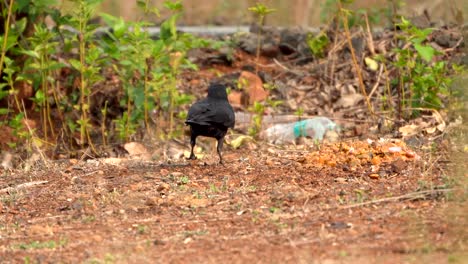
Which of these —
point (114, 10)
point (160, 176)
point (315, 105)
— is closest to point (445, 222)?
point (160, 176)

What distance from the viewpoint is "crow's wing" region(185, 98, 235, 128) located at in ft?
24.2

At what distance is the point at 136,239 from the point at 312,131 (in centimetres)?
422

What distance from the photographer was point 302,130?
9.52m

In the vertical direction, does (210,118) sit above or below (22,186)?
above

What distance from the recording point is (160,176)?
7.11 meters

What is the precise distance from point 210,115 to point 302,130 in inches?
89.6

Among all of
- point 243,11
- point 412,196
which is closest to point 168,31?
point 412,196

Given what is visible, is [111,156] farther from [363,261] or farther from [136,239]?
[363,261]

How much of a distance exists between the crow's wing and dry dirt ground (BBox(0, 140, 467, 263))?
354 mm

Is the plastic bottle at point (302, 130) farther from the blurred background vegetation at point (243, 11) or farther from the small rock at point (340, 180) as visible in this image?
the blurred background vegetation at point (243, 11)

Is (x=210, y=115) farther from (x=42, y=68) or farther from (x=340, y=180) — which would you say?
(x=42, y=68)

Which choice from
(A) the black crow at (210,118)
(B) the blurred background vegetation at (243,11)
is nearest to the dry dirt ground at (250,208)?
(A) the black crow at (210,118)

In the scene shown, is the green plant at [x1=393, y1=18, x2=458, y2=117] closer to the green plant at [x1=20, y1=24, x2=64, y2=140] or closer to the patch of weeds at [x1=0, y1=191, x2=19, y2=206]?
the green plant at [x1=20, y1=24, x2=64, y2=140]

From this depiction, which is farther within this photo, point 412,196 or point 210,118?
point 210,118
